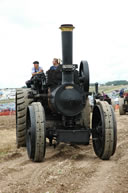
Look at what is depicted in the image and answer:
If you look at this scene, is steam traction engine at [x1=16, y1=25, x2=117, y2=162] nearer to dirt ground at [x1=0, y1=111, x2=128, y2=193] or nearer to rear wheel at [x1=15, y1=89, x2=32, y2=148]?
rear wheel at [x1=15, y1=89, x2=32, y2=148]

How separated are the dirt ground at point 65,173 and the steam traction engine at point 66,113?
31 centimetres

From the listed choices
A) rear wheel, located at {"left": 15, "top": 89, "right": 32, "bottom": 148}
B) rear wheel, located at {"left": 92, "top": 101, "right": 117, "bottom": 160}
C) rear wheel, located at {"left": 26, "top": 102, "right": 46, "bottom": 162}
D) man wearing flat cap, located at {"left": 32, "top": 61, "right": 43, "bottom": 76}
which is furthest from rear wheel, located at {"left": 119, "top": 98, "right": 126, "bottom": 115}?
rear wheel, located at {"left": 26, "top": 102, "right": 46, "bottom": 162}

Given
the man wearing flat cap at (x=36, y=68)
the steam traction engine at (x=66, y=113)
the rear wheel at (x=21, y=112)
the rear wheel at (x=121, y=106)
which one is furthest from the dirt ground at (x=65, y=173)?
the rear wheel at (x=121, y=106)

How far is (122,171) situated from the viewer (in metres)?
5.12

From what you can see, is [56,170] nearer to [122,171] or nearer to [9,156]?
[122,171]

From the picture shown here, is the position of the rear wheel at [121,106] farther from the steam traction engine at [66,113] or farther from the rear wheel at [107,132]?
the rear wheel at [107,132]

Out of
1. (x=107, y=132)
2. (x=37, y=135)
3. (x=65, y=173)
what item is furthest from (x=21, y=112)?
(x=65, y=173)

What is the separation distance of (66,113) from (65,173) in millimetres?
1692

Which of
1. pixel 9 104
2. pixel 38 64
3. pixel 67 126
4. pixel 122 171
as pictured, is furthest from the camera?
pixel 9 104

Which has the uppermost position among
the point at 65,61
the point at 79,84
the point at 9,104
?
the point at 65,61

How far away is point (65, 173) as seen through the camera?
5117mm

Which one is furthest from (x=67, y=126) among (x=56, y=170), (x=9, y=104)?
(x=9, y=104)

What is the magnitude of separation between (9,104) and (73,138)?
20.2m

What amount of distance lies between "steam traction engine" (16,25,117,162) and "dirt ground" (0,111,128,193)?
306mm
